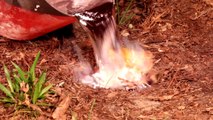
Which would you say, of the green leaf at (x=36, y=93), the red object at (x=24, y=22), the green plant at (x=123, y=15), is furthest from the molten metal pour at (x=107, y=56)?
the green leaf at (x=36, y=93)

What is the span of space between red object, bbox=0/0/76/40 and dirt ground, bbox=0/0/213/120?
0.11 m

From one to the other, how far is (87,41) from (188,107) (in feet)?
2.55

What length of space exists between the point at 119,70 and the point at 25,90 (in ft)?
2.02

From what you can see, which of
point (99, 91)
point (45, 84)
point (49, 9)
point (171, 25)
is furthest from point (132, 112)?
point (171, 25)

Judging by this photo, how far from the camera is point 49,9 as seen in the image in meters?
2.42

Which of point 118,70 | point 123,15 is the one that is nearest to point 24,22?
point 118,70

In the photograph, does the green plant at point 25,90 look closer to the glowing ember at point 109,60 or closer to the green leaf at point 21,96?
the green leaf at point 21,96

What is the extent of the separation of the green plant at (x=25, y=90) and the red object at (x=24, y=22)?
1.21ft

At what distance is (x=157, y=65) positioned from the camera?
2584 millimetres

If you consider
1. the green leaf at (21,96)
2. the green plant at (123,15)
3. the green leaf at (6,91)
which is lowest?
the green leaf at (21,96)

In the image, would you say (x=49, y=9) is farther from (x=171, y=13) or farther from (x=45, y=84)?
(x=171, y=13)

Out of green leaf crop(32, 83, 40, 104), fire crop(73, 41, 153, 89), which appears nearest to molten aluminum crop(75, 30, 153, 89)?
fire crop(73, 41, 153, 89)

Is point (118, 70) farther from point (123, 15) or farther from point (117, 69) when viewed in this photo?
point (123, 15)

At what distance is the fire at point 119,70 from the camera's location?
248 centimetres
